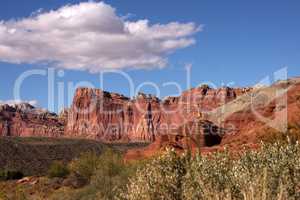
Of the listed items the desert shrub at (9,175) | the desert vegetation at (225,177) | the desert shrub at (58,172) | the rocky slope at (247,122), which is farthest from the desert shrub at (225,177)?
the desert shrub at (9,175)

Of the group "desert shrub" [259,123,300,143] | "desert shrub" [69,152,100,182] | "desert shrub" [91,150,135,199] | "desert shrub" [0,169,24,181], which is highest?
"desert shrub" [259,123,300,143]

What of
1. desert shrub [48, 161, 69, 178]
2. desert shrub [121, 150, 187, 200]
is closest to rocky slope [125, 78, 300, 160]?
desert shrub [48, 161, 69, 178]

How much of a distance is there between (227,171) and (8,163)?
66023mm

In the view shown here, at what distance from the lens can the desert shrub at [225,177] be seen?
1028 centimetres

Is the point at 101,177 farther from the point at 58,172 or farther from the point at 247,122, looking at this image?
the point at 58,172

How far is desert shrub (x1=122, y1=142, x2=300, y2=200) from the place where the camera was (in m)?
10.3

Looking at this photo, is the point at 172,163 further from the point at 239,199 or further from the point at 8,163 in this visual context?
the point at 8,163

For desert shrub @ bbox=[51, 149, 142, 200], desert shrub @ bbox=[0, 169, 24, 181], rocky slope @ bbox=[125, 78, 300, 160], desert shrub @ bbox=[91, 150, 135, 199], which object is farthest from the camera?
desert shrub @ bbox=[0, 169, 24, 181]

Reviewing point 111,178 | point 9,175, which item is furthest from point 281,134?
point 9,175

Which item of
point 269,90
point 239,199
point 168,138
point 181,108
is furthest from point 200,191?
point 181,108

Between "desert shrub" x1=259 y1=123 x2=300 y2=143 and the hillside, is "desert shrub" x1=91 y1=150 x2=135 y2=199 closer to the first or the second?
Answer: "desert shrub" x1=259 y1=123 x2=300 y2=143

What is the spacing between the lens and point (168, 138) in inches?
1681

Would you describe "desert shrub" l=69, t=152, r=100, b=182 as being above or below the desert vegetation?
below

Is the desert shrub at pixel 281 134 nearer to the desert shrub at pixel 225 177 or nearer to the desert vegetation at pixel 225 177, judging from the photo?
the desert vegetation at pixel 225 177
